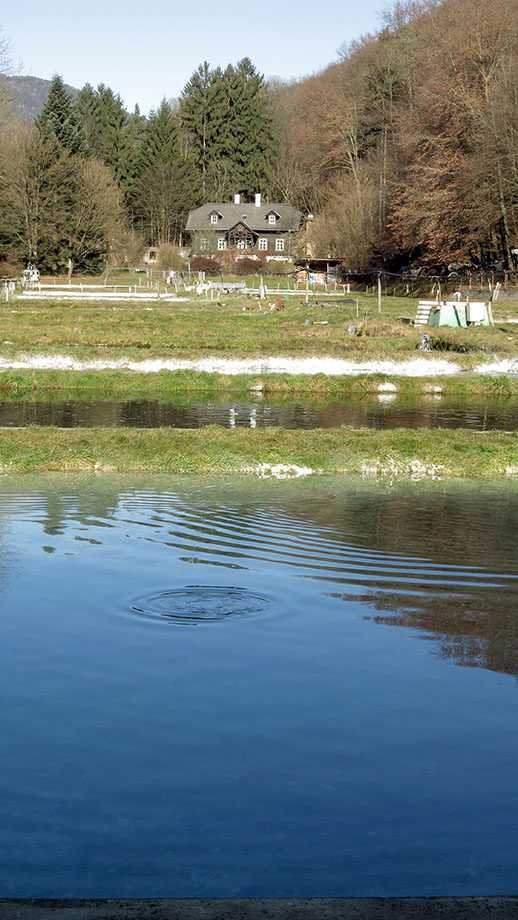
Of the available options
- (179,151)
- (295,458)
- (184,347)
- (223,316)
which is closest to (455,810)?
(295,458)

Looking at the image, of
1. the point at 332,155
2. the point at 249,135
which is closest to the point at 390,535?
the point at 332,155

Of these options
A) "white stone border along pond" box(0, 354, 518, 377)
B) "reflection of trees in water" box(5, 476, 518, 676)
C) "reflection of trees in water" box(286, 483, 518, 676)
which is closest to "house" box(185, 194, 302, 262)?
"white stone border along pond" box(0, 354, 518, 377)

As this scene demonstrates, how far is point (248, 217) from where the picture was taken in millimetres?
118188

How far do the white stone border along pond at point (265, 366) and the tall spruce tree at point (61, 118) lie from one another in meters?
65.6

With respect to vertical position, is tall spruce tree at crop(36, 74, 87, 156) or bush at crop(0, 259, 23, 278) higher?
tall spruce tree at crop(36, 74, 87, 156)

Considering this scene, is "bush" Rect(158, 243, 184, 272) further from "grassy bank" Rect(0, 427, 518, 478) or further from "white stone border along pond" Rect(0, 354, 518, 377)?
"grassy bank" Rect(0, 427, 518, 478)

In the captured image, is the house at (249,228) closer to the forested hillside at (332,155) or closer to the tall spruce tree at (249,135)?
the forested hillside at (332,155)

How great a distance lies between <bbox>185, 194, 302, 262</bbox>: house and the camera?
382 feet

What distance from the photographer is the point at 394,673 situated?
7652 millimetres

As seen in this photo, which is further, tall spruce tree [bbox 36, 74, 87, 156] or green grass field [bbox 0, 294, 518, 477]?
tall spruce tree [bbox 36, 74, 87, 156]

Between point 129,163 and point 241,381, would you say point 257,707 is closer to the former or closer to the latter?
point 241,381

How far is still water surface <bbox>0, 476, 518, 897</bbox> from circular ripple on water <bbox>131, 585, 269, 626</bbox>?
3 centimetres

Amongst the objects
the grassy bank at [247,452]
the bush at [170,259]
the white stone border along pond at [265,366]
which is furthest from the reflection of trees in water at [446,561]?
the bush at [170,259]

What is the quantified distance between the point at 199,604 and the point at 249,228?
110263mm
